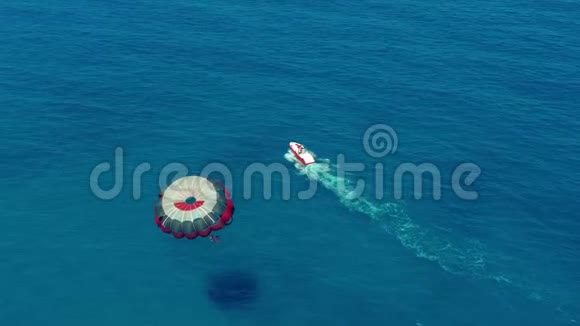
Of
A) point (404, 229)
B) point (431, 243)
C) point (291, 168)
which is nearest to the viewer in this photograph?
point (431, 243)

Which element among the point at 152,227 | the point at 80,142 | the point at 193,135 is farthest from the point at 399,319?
the point at 80,142

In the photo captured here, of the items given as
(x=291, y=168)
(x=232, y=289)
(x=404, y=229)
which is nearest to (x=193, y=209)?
(x=232, y=289)

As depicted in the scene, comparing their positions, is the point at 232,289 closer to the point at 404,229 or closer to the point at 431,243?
the point at 404,229

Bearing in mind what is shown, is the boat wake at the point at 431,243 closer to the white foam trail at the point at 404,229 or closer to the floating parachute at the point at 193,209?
the white foam trail at the point at 404,229

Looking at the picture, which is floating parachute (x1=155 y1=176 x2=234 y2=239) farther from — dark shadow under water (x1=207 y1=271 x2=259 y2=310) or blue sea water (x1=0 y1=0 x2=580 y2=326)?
blue sea water (x1=0 y1=0 x2=580 y2=326)

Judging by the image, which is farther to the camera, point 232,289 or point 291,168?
point 291,168
